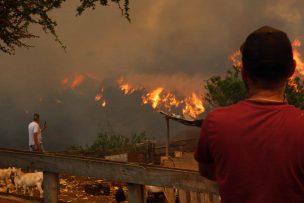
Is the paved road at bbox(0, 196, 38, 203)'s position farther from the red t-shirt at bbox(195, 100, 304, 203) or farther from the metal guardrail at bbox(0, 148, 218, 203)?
the red t-shirt at bbox(195, 100, 304, 203)

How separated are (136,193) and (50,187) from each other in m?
1.42

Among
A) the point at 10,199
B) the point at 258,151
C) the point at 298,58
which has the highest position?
the point at 298,58

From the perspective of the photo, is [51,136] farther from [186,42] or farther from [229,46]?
[229,46]

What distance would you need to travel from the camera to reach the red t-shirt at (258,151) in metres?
2.16

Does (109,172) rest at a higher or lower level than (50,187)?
higher

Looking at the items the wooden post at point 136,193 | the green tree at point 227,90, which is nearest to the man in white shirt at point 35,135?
the wooden post at point 136,193

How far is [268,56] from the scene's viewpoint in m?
2.25

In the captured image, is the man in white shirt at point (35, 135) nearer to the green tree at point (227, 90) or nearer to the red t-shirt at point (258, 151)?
the red t-shirt at point (258, 151)

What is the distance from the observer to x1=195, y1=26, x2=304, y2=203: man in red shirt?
85.3 inches

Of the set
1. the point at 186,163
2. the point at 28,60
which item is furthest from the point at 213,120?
the point at 28,60

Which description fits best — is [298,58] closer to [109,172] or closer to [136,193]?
[109,172]

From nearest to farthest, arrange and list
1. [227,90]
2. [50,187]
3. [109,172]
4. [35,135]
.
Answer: [109,172] < [50,187] < [35,135] < [227,90]

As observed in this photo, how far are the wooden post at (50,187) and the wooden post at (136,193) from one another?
1.28 m

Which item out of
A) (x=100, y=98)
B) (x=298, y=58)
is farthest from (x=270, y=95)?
(x=100, y=98)
